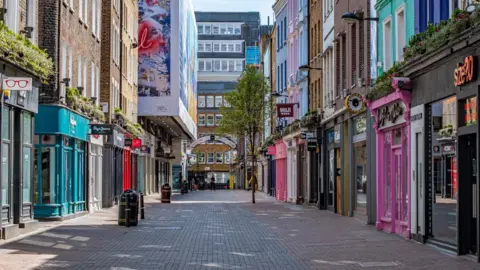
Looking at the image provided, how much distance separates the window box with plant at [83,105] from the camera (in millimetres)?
29764

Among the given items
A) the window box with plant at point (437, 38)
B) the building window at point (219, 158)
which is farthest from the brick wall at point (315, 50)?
the building window at point (219, 158)

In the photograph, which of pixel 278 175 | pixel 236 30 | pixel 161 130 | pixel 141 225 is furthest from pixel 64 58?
Result: pixel 236 30

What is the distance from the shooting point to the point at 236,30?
13450 centimetres

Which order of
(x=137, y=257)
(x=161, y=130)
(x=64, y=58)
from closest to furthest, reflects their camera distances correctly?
(x=137, y=257), (x=64, y=58), (x=161, y=130)

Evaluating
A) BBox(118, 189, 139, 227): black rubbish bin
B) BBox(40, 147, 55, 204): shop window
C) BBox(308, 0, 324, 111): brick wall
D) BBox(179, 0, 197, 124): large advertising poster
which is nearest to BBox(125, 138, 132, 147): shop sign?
BBox(308, 0, 324, 111): brick wall

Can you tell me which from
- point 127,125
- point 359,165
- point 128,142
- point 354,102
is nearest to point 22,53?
point 354,102

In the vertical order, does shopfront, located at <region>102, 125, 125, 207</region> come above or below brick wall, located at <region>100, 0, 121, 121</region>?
below

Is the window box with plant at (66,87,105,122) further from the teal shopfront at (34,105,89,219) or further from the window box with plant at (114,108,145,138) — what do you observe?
the window box with plant at (114,108,145,138)

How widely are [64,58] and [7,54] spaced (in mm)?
10402

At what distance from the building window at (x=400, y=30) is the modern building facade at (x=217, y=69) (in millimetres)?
100605

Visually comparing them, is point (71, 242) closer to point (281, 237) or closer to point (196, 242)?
point (196, 242)

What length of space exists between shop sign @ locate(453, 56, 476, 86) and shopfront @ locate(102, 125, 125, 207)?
23.4 meters

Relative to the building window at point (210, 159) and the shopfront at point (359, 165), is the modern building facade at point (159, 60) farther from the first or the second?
the building window at point (210, 159)

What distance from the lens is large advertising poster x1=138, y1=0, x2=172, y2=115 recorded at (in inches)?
2394
